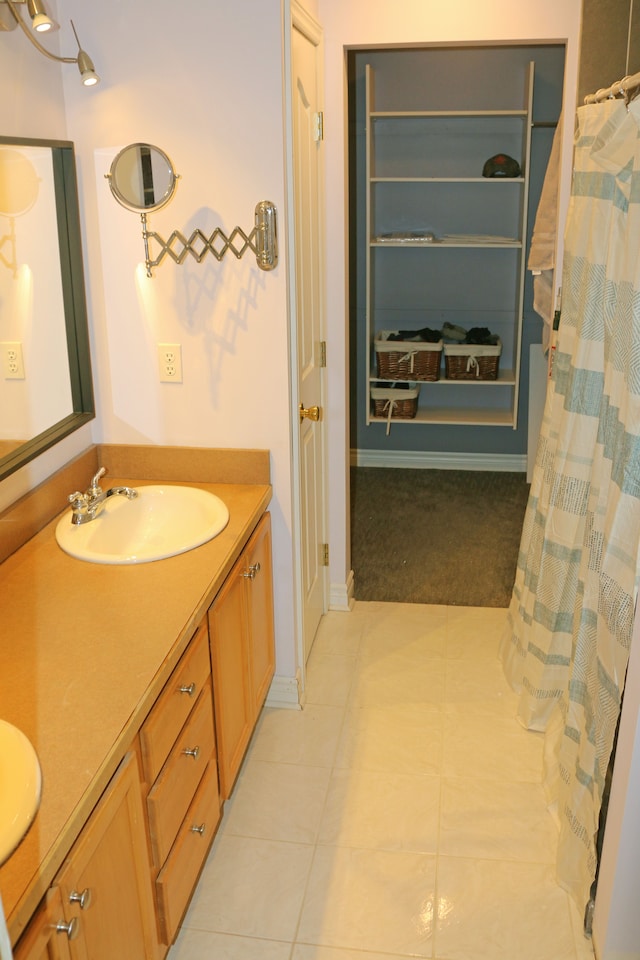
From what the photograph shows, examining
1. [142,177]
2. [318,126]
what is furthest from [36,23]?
[318,126]

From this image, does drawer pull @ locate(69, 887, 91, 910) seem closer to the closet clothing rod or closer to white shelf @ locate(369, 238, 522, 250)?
the closet clothing rod

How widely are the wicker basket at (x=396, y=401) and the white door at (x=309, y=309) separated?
162 centimetres

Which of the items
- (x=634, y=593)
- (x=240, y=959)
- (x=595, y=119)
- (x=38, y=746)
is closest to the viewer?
(x=38, y=746)

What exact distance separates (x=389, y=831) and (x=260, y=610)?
727 millimetres

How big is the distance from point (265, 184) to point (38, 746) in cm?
162

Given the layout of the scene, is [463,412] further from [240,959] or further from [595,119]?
[240,959]

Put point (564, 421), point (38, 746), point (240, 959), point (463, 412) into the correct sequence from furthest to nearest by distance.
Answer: point (463, 412), point (564, 421), point (240, 959), point (38, 746)

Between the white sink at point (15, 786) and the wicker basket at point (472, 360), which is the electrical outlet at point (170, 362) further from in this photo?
the wicker basket at point (472, 360)

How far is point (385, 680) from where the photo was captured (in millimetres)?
3162

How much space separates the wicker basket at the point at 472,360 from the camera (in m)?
4.77

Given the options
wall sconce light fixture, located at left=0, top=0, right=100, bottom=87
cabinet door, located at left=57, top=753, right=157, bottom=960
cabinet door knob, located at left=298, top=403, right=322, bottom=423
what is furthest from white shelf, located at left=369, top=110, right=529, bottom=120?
cabinet door, located at left=57, top=753, right=157, bottom=960

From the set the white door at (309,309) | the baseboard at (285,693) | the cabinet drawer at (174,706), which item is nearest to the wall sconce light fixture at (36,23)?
the white door at (309,309)

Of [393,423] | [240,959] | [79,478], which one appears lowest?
[240,959]

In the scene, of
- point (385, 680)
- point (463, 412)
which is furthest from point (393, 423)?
point (385, 680)
